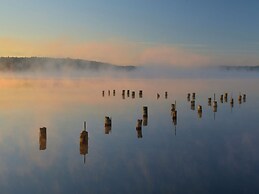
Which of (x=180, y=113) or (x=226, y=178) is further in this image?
(x=180, y=113)

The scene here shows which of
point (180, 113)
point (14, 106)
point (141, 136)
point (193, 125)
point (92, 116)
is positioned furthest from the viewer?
point (14, 106)

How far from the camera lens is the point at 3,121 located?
35.2 meters

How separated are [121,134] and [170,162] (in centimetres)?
788

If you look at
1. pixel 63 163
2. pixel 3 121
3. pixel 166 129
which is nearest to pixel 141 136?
pixel 166 129

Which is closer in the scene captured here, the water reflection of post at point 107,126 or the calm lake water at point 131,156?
the calm lake water at point 131,156

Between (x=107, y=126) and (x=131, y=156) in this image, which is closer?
(x=131, y=156)

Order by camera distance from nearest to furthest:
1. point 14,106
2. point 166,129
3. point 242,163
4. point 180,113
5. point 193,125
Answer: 1. point 242,163
2. point 166,129
3. point 193,125
4. point 180,113
5. point 14,106

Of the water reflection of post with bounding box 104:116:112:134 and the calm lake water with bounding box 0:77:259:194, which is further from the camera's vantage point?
the water reflection of post with bounding box 104:116:112:134

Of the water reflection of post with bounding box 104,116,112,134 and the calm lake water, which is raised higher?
the water reflection of post with bounding box 104,116,112,134

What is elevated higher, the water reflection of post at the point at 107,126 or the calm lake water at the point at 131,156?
the water reflection of post at the point at 107,126

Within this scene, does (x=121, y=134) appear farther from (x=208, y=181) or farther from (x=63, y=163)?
(x=208, y=181)

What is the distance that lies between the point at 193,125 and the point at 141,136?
7.00 metres

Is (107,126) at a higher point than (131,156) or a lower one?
higher

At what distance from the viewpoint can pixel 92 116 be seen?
39.1m
